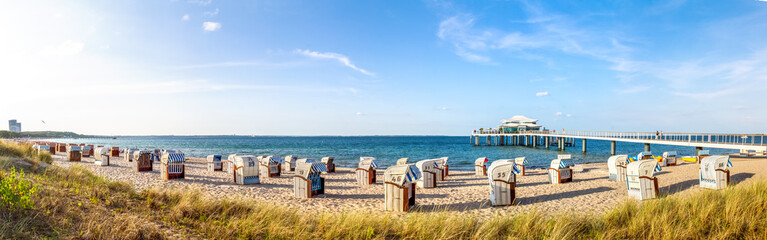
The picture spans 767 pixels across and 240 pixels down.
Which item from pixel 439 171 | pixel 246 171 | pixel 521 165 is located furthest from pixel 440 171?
pixel 246 171

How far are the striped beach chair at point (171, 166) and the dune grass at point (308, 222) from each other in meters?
8.87

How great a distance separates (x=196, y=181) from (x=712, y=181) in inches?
700

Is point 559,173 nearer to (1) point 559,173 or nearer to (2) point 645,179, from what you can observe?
(1) point 559,173

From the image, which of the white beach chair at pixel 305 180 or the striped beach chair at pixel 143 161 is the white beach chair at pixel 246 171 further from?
the striped beach chair at pixel 143 161

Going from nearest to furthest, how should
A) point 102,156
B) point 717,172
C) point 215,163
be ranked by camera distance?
point 717,172
point 215,163
point 102,156

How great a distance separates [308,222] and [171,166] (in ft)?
39.8

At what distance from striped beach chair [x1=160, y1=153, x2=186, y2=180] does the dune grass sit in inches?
349

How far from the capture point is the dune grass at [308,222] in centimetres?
455

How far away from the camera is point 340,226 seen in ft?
16.9

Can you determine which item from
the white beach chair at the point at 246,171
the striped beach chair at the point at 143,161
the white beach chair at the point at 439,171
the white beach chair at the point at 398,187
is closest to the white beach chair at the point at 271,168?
the white beach chair at the point at 246,171

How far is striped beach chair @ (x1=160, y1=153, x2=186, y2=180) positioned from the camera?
14698 mm

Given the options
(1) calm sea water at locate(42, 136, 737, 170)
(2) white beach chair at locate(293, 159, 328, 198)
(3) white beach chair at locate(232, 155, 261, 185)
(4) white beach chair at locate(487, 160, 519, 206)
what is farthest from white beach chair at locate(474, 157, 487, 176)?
(3) white beach chair at locate(232, 155, 261, 185)

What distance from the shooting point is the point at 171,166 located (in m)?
15.1

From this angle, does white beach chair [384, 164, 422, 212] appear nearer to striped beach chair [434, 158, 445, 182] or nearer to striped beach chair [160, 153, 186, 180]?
striped beach chair [434, 158, 445, 182]
